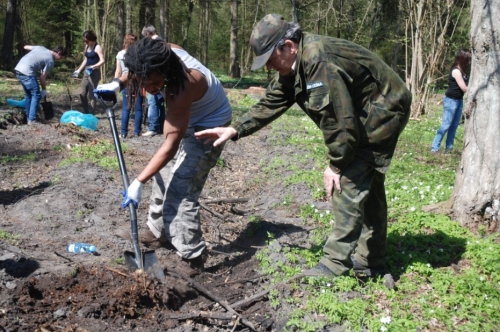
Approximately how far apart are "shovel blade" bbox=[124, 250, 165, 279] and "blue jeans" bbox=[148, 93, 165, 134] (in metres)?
5.22

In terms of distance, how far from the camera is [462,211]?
4723 millimetres

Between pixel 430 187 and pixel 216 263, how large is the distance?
2.97 meters

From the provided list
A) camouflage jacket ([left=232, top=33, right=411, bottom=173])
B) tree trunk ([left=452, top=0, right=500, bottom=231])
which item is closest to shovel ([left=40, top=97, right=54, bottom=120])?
camouflage jacket ([left=232, top=33, right=411, bottom=173])

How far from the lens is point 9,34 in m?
20.8

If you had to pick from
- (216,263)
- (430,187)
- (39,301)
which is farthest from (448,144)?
(39,301)

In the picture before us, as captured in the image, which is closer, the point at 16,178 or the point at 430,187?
the point at 430,187

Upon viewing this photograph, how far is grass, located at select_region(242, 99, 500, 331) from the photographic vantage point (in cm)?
333

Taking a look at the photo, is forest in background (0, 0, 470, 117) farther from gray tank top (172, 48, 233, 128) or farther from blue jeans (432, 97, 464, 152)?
gray tank top (172, 48, 233, 128)

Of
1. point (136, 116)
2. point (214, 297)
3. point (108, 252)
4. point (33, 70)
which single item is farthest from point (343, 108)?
point (33, 70)

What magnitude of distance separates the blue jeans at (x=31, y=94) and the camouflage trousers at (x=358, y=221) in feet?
25.2

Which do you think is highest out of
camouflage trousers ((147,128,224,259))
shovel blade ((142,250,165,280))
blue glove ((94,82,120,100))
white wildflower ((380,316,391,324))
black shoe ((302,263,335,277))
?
blue glove ((94,82,120,100))

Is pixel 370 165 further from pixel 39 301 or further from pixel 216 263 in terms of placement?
pixel 39 301

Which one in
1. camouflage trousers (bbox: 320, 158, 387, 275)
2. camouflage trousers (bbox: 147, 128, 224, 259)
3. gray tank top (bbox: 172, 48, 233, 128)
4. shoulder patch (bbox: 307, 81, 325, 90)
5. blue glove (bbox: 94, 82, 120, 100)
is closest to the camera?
shoulder patch (bbox: 307, 81, 325, 90)

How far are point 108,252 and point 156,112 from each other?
504 cm
